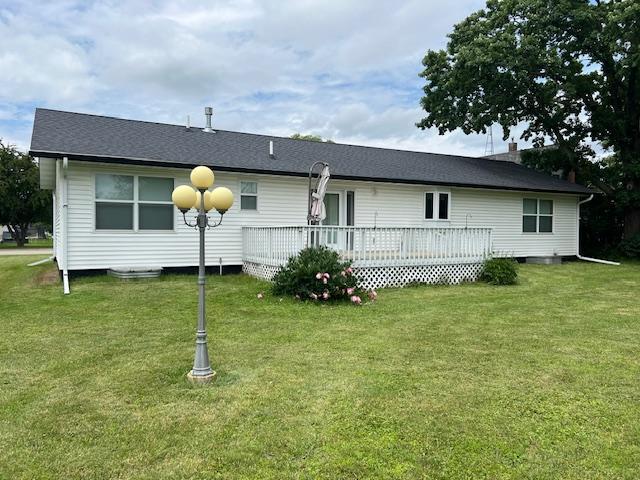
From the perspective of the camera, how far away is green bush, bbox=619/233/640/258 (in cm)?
1714

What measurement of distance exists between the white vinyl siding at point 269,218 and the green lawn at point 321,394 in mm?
3142

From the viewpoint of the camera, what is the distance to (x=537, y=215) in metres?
16.7

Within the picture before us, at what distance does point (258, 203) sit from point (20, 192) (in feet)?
87.3

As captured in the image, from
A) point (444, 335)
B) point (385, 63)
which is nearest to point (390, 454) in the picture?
point (444, 335)

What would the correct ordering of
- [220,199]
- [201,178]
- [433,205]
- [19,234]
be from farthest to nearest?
[19,234] → [433,205] → [220,199] → [201,178]

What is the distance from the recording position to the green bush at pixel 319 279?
8141mm

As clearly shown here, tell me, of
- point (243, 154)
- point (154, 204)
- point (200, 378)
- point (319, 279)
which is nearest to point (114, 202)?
point (154, 204)

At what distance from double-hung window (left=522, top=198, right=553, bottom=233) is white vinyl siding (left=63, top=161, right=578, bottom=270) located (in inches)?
8.1

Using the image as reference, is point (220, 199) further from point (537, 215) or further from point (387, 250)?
point (537, 215)

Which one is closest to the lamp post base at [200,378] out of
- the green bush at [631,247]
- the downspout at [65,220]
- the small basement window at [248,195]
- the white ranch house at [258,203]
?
the white ranch house at [258,203]

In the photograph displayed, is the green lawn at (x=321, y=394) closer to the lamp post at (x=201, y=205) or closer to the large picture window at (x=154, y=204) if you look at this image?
the lamp post at (x=201, y=205)

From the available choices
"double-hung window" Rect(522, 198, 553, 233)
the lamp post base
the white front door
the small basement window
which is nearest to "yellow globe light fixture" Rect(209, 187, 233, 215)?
the lamp post base

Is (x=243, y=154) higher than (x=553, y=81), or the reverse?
(x=553, y=81)

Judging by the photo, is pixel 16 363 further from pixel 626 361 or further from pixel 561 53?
pixel 561 53
